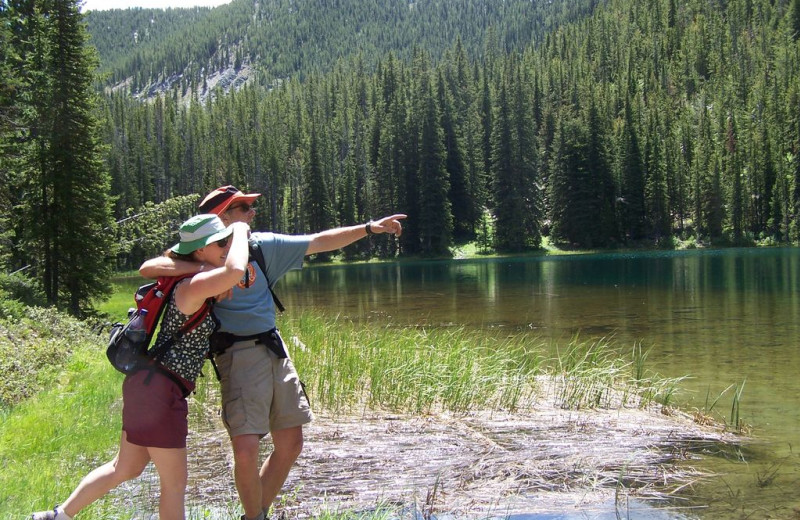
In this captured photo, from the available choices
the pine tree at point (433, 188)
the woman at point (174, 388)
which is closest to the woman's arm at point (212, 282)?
the woman at point (174, 388)

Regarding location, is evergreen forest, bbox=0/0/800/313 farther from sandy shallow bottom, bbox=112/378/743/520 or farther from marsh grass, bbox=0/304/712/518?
sandy shallow bottom, bbox=112/378/743/520

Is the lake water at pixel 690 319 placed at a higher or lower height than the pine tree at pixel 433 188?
lower

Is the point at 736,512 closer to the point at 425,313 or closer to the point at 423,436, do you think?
the point at 423,436

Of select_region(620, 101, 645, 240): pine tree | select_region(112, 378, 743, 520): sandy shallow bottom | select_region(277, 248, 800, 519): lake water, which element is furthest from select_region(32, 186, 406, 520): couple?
select_region(620, 101, 645, 240): pine tree

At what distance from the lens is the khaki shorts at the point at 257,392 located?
13.2 feet

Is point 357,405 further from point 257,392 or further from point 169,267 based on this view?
point 169,267

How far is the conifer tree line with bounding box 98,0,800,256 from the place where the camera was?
72.5m

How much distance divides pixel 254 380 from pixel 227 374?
20cm

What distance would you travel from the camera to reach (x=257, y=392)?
4.06m

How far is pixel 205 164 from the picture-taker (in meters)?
101

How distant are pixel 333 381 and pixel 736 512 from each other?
4678mm

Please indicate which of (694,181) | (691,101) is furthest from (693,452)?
(691,101)

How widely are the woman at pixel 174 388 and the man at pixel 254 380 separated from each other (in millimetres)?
307

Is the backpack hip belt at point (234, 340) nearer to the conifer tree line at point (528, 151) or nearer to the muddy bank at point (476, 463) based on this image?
the muddy bank at point (476, 463)
